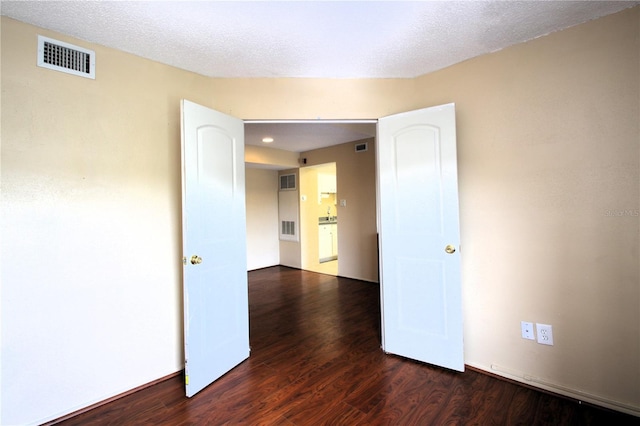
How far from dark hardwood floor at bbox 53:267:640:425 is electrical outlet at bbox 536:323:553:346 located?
13.2 inches

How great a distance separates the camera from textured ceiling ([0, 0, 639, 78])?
160 cm

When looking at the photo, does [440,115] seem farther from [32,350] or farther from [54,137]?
[32,350]

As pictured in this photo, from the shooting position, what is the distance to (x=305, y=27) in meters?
1.79

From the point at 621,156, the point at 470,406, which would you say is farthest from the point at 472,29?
the point at 470,406

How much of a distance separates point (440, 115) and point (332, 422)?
2.20 metres

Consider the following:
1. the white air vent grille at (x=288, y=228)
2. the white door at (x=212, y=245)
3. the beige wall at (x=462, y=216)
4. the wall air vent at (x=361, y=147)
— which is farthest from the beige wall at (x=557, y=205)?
the white air vent grille at (x=288, y=228)

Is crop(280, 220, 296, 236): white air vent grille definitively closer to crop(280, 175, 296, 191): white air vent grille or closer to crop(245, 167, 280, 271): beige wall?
crop(245, 167, 280, 271): beige wall

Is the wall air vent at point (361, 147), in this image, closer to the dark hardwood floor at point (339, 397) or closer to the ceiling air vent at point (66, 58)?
the dark hardwood floor at point (339, 397)

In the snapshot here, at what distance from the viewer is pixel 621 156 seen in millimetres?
1727

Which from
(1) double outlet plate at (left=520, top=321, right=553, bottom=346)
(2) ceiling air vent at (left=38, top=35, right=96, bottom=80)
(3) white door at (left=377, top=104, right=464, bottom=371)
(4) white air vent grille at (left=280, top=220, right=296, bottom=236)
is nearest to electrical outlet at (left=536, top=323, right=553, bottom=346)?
(1) double outlet plate at (left=520, top=321, right=553, bottom=346)

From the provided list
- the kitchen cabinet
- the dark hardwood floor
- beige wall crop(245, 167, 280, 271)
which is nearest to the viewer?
the dark hardwood floor

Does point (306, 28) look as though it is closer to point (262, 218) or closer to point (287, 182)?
point (287, 182)

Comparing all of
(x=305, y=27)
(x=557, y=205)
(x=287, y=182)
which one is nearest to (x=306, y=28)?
(x=305, y=27)

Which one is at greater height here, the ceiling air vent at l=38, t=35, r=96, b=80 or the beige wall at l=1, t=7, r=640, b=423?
the ceiling air vent at l=38, t=35, r=96, b=80
